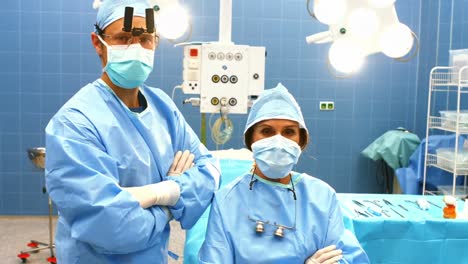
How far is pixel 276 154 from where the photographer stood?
157 cm

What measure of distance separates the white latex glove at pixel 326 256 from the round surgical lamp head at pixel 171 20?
145 cm

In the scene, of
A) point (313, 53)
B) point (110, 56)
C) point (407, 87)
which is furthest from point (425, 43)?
point (110, 56)

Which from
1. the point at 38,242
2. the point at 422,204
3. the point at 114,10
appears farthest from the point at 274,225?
the point at 38,242

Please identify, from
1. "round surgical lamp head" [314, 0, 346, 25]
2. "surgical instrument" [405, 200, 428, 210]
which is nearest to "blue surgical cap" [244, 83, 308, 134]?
"round surgical lamp head" [314, 0, 346, 25]

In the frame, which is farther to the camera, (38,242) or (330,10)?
(38,242)

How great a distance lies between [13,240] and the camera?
3.77 m

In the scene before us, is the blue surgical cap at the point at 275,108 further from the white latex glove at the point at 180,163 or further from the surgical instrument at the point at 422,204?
the surgical instrument at the point at 422,204

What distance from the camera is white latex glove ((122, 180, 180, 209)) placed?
1326mm

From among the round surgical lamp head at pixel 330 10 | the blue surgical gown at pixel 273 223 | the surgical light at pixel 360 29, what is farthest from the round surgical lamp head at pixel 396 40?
the blue surgical gown at pixel 273 223

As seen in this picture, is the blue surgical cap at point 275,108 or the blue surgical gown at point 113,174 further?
the blue surgical cap at point 275,108

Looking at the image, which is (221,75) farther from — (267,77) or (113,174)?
(267,77)

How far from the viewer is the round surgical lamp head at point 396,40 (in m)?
2.23

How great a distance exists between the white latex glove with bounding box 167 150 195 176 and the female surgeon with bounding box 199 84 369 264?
0.58 feet

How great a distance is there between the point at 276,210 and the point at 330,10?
1035mm
